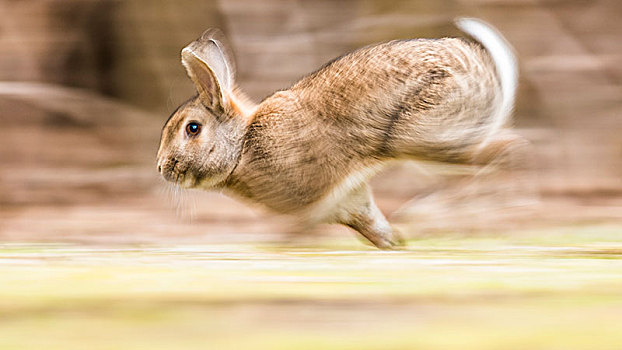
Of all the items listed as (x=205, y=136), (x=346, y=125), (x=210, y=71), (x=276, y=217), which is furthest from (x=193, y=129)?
(x=346, y=125)

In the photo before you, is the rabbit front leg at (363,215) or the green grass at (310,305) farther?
the rabbit front leg at (363,215)

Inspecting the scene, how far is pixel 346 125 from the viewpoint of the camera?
275cm

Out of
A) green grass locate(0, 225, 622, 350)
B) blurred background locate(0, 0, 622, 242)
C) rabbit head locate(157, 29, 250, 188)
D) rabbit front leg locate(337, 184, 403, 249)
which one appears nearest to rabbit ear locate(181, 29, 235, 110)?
rabbit head locate(157, 29, 250, 188)

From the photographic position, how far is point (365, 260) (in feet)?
5.29

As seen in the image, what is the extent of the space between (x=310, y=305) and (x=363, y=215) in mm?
1843

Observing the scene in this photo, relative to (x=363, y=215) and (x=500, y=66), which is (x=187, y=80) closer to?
(x=363, y=215)

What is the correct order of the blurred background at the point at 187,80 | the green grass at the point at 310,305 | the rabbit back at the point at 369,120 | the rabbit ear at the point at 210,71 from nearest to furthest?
the green grass at the point at 310,305, the rabbit back at the point at 369,120, the rabbit ear at the point at 210,71, the blurred background at the point at 187,80

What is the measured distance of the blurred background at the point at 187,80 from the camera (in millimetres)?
5102

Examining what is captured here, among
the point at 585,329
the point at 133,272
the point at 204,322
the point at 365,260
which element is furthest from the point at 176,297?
the point at 365,260

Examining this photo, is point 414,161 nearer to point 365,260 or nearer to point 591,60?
point 365,260

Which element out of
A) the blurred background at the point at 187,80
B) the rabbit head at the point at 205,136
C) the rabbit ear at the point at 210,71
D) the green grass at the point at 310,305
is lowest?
the green grass at the point at 310,305

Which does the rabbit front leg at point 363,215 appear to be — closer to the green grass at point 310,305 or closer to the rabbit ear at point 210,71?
the rabbit ear at point 210,71

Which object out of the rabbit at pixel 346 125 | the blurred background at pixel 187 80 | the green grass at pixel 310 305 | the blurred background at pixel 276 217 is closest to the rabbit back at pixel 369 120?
the rabbit at pixel 346 125

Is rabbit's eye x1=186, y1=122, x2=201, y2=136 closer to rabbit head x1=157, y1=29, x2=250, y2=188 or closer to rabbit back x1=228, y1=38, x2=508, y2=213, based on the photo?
rabbit head x1=157, y1=29, x2=250, y2=188
